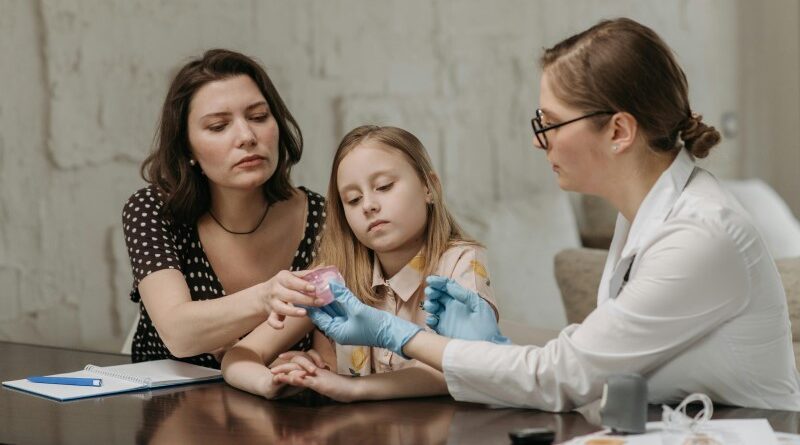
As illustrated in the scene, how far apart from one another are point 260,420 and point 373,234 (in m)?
0.39

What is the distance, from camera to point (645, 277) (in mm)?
1393

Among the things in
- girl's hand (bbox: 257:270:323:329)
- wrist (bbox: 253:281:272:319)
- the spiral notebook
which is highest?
girl's hand (bbox: 257:270:323:329)

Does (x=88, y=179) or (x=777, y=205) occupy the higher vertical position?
(x=88, y=179)

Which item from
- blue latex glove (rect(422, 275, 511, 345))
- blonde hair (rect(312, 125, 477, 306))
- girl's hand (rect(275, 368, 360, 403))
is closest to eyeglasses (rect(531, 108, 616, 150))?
blue latex glove (rect(422, 275, 511, 345))

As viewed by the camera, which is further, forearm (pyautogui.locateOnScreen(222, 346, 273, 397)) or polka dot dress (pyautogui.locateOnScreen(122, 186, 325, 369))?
polka dot dress (pyautogui.locateOnScreen(122, 186, 325, 369))

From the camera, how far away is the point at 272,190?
2240 millimetres

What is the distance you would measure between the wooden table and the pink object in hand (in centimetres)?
16

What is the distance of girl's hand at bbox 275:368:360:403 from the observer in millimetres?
1638

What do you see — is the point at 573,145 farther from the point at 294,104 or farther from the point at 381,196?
the point at 294,104

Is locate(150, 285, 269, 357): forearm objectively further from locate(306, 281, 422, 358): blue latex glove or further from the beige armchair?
the beige armchair

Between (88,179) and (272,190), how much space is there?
2.32ft

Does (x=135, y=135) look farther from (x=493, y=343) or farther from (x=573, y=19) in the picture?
(x=573, y=19)

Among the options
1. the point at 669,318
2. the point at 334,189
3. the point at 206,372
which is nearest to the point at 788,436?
the point at 669,318

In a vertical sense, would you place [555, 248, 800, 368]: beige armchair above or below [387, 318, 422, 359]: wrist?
below
